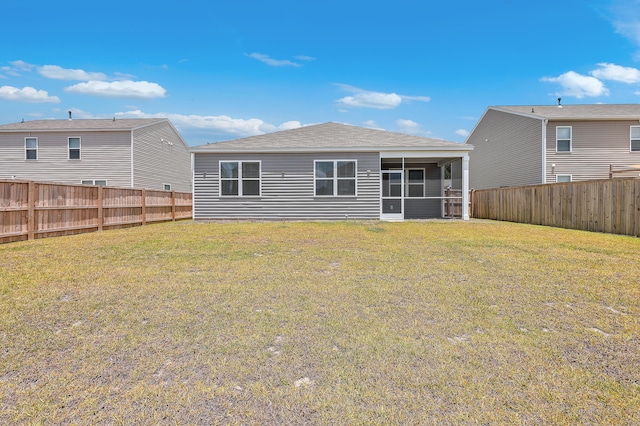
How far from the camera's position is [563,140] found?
60.1 ft

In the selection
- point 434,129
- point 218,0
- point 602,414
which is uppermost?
point 218,0

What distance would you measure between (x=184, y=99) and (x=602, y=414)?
76.9 ft

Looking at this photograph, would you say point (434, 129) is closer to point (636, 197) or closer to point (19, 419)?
point (636, 197)

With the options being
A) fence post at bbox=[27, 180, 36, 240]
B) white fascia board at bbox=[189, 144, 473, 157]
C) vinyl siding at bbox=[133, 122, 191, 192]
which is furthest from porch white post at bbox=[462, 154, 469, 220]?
vinyl siding at bbox=[133, 122, 191, 192]

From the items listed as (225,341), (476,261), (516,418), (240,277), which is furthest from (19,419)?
(476,261)

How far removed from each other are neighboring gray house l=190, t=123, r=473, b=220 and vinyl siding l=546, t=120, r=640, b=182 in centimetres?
694

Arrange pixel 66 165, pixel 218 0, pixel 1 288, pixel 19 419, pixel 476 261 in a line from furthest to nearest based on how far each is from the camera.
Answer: pixel 66 165, pixel 218 0, pixel 476 261, pixel 1 288, pixel 19 419

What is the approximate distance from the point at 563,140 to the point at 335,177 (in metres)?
12.7

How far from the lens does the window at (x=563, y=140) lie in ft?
60.1

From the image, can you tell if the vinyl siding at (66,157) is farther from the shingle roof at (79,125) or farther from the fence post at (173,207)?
the fence post at (173,207)

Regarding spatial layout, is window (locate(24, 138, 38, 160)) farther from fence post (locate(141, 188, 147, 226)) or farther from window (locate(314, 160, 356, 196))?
window (locate(314, 160, 356, 196))

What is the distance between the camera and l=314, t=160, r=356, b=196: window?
15430mm

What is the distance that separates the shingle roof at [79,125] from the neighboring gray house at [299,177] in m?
8.47

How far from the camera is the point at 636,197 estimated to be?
991 centimetres
